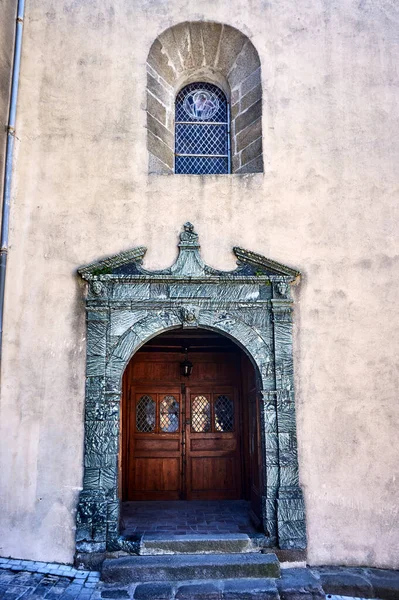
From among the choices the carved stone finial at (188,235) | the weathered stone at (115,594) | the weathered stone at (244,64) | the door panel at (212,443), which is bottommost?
the weathered stone at (115,594)

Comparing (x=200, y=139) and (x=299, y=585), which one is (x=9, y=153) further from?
(x=299, y=585)

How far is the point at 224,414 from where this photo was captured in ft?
23.1

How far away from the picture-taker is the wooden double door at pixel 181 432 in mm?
6832

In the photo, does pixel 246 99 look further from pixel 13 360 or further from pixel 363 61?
pixel 13 360

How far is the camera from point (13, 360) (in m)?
4.99

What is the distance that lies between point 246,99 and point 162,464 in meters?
4.90

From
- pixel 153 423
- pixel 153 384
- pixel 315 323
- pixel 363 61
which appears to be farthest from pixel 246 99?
pixel 153 423

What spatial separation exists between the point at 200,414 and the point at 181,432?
36cm

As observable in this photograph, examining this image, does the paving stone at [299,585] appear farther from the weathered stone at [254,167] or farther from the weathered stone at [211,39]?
the weathered stone at [211,39]

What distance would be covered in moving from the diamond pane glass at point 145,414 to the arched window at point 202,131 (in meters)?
3.19

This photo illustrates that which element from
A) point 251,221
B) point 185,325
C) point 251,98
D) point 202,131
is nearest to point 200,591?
point 185,325

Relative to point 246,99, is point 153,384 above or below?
below

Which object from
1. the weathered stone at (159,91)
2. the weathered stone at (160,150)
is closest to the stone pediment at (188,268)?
the weathered stone at (160,150)

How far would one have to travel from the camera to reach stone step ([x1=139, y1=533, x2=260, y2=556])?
4.70 m
